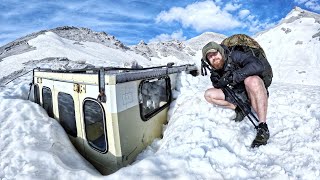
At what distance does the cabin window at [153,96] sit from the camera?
15.6 ft

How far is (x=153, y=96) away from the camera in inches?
209

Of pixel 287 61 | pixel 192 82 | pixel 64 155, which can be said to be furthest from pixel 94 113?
pixel 287 61

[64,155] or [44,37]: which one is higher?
[44,37]

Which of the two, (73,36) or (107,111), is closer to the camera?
(107,111)

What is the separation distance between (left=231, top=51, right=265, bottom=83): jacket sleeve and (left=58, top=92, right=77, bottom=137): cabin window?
8.47ft

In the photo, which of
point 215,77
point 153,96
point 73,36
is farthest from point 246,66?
point 73,36

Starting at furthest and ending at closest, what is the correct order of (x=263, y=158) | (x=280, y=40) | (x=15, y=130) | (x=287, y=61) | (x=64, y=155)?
(x=280, y=40) < (x=287, y=61) < (x=15, y=130) < (x=64, y=155) < (x=263, y=158)

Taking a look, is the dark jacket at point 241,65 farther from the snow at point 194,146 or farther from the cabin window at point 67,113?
the cabin window at point 67,113

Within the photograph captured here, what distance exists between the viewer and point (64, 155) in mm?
4102

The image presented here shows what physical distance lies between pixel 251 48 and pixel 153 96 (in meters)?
1.89

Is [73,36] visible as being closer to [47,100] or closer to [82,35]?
[82,35]

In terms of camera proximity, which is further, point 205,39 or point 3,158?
point 205,39

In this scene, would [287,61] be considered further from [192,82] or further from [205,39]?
[205,39]

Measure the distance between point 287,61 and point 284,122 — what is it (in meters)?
24.1
